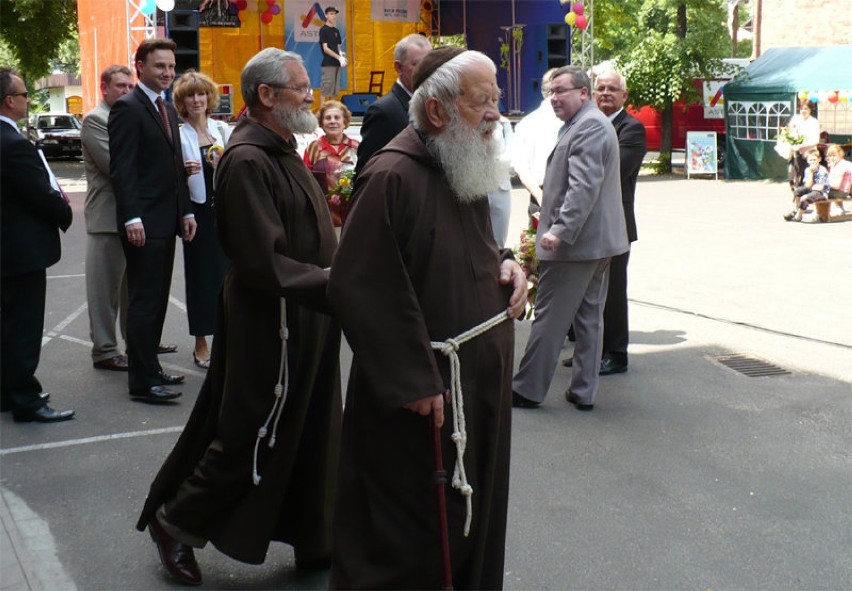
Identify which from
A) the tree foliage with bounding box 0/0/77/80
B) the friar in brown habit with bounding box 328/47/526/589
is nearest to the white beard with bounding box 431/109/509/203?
the friar in brown habit with bounding box 328/47/526/589

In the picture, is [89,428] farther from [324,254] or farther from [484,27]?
[484,27]

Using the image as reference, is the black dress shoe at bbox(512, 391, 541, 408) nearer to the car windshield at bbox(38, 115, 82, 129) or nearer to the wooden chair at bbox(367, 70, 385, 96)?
the wooden chair at bbox(367, 70, 385, 96)

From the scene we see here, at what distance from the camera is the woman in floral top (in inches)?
320

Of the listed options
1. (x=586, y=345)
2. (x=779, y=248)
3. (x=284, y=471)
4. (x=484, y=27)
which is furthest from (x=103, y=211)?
(x=484, y=27)

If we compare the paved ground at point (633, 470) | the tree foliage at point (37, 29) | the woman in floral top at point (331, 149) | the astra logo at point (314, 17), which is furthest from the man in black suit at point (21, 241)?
the tree foliage at point (37, 29)

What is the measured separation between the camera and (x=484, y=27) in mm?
24859

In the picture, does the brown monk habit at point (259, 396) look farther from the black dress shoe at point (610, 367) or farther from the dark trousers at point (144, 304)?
the black dress shoe at point (610, 367)

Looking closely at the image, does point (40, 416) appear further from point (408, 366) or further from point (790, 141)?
point (790, 141)

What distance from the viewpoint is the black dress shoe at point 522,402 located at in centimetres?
641

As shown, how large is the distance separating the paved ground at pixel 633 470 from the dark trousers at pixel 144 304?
0.94 ft

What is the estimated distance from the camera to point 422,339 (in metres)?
2.98

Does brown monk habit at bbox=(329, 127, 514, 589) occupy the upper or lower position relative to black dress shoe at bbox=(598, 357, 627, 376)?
upper

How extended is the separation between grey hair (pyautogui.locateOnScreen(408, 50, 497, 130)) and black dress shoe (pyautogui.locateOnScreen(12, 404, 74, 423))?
3.79 metres

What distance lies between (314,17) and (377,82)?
→ 1.96 metres
